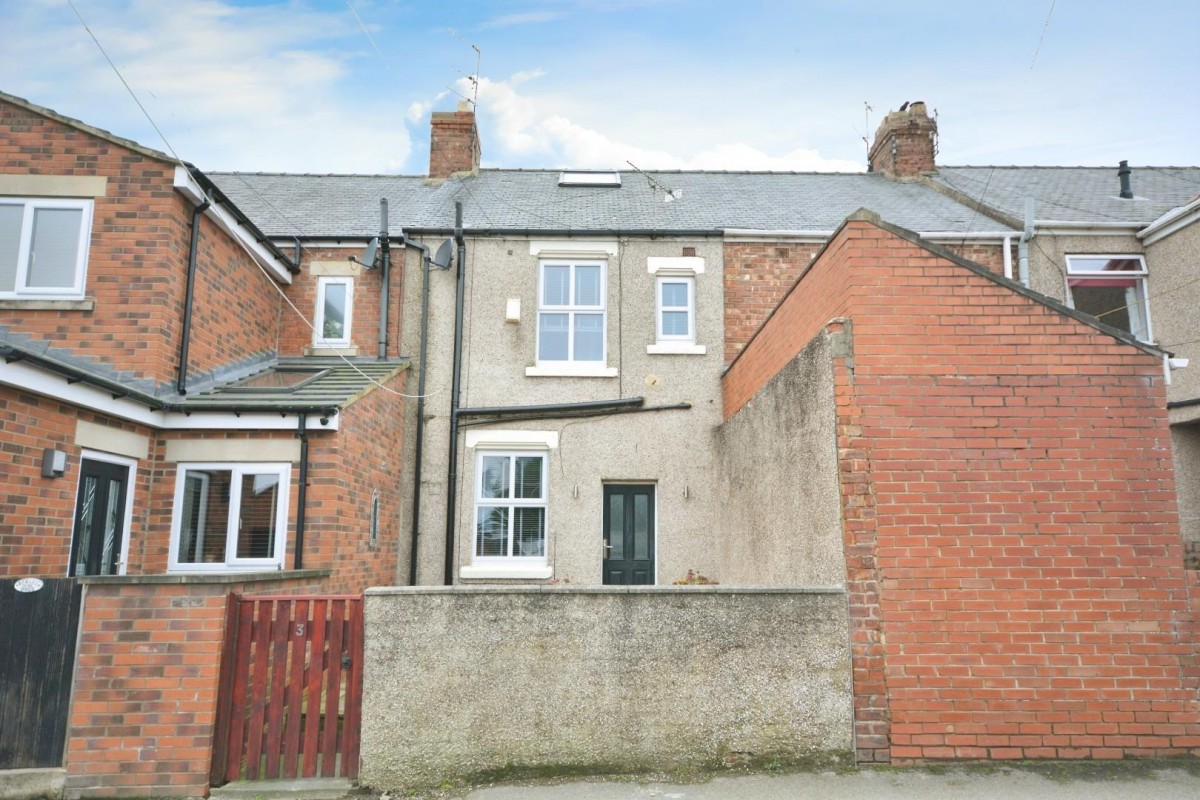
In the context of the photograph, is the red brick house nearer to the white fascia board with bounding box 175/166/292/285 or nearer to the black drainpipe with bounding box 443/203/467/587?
the white fascia board with bounding box 175/166/292/285

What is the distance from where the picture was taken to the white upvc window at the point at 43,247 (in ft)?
Result: 26.6

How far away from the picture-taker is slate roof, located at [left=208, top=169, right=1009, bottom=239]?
11.5 meters

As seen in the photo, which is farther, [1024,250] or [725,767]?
[1024,250]

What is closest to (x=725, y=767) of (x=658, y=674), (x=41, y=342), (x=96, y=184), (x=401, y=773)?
(x=658, y=674)

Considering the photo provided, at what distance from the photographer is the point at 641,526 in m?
10.5

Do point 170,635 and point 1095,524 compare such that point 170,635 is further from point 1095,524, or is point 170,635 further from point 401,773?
point 1095,524

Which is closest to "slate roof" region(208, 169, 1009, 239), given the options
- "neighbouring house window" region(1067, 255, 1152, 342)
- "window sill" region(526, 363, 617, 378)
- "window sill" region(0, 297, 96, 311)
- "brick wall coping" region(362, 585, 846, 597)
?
"neighbouring house window" region(1067, 255, 1152, 342)

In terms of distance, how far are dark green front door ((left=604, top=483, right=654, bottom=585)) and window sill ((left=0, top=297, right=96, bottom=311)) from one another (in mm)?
6736

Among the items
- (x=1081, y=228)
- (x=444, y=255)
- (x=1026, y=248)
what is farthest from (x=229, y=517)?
(x=1081, y=228)

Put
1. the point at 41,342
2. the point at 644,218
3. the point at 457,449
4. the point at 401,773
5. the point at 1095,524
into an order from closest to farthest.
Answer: the point at 401,773 → the point at 1095,524 → the point at 41,342 → the point at 457,449 → the point at 644,218

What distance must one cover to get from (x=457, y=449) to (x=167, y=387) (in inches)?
147

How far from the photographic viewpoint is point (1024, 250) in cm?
1096

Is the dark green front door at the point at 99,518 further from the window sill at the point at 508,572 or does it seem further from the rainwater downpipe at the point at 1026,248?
the rainwater downpipe at the point at 1026,248

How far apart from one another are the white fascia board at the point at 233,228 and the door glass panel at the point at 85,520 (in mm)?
3498
